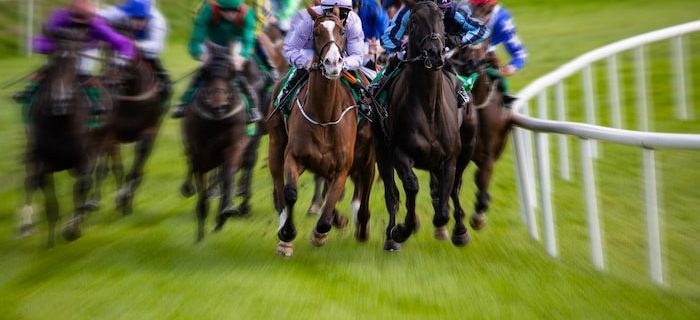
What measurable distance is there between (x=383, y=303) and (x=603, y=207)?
3.94 metres

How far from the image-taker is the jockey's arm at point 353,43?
8.05 meters

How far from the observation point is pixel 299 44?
8.17 meters

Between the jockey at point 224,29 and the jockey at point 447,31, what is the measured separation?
1236mm

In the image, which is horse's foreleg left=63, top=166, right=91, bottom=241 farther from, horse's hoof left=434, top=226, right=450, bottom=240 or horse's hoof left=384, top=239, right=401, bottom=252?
horse's hoof left=434, top=226, right=450, bottom=240

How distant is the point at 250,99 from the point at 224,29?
0.66m

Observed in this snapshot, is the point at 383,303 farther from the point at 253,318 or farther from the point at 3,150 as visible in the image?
the point at 3,150

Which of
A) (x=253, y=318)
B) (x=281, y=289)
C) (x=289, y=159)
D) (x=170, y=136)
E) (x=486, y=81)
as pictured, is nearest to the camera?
(x=253, y=318)

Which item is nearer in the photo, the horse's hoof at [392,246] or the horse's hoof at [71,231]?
the horse's hoof at [392,246]

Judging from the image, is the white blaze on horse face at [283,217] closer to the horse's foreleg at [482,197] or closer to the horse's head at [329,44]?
the horse's head at [329,44]

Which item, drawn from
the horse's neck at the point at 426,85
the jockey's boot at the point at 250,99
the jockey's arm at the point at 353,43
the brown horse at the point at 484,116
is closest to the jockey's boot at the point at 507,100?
the brown horse at the point at 484,116

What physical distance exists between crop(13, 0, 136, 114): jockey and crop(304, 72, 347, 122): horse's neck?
1.97 m

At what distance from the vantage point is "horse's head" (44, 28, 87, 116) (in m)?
8.07

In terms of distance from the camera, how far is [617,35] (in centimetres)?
2566

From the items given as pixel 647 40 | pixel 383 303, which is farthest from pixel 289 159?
pixel 647 40
